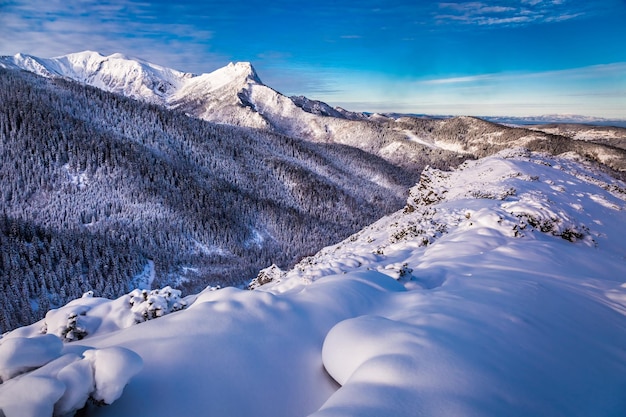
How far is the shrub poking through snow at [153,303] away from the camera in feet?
23.6

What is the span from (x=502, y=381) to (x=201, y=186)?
127 m

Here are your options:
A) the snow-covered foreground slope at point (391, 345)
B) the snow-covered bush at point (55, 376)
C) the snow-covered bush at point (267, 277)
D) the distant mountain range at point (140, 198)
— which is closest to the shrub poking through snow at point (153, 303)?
the snow-covered foreground slope at point (391, 345)

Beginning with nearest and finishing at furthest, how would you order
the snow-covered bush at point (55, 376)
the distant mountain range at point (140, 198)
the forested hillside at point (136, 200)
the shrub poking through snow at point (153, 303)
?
the snow-covered bush at point (55, 376) < the shrub poking through snow at point (153, 303) < the forested hillside at point (136, 200) < the distant mountain range at point (140, 198)

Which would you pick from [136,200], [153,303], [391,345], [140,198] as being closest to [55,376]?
[391,345]

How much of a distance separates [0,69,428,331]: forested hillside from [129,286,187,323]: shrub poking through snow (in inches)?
2382

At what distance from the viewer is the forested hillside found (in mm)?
66188

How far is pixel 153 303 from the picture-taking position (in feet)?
24.2

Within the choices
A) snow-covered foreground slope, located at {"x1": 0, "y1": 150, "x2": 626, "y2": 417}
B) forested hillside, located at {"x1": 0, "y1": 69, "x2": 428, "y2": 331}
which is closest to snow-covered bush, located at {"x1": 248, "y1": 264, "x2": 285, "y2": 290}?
snow-covered foreground slope, located at {"x1": 0, "y1": 150, "x2": 626, "y2": 417}

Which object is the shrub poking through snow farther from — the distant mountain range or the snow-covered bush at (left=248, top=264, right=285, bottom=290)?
the distant mountain range

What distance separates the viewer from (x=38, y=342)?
382 cm

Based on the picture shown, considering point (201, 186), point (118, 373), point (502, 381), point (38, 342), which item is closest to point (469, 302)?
point (502, 381)

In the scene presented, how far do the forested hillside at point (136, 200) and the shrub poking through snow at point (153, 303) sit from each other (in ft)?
199

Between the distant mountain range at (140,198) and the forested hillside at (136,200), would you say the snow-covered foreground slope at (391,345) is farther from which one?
the forested hillside at (136,200)

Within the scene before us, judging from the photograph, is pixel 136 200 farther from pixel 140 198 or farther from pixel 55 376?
pixel 55 376
